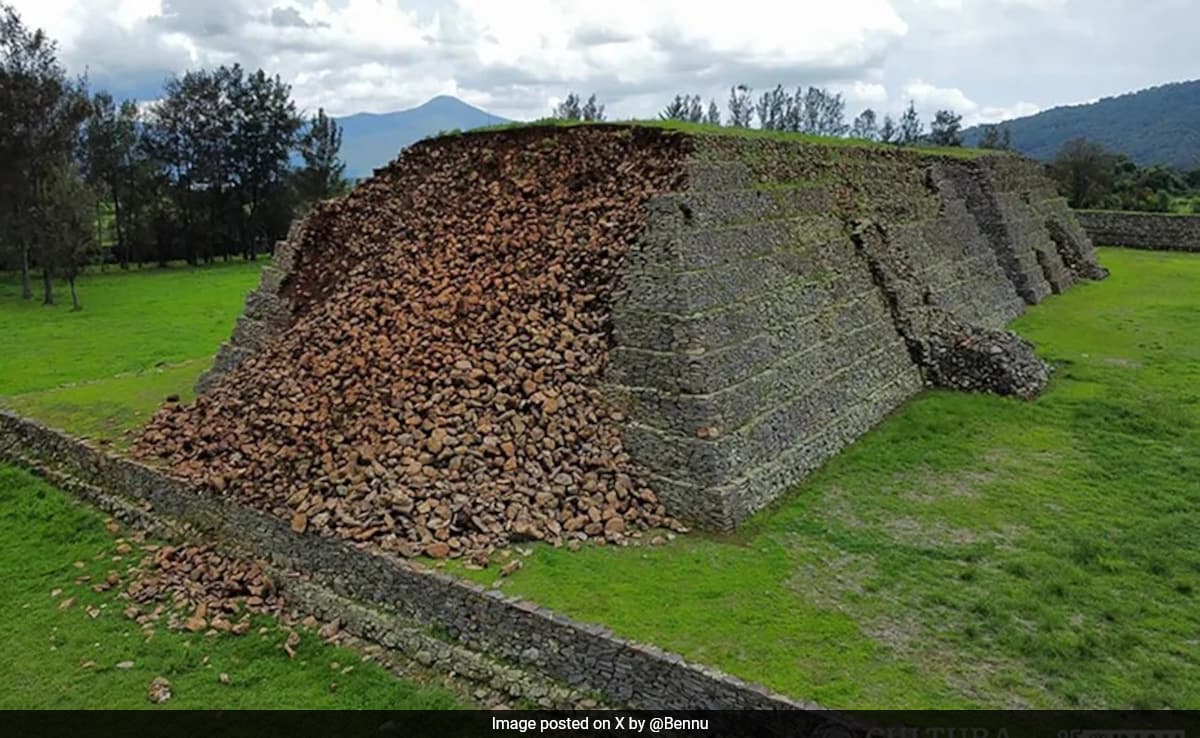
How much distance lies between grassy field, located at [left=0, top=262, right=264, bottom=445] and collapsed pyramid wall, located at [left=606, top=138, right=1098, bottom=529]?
1027 centimetres

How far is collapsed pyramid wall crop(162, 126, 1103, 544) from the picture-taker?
11195 millimetres

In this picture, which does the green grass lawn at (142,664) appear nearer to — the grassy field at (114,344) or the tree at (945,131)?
the grassy field at (114,344)

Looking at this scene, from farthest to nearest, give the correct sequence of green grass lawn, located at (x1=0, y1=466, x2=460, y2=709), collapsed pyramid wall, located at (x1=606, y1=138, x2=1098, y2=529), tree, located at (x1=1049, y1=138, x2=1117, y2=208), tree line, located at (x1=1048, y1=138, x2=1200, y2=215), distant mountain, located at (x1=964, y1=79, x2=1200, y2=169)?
distant mountain, located at (x1=964, y1=79, x2=1200, y2=169) → tree, located at (x1=1049, y1=138, x2=1117, y2=208) → tree line, located at (x1=1048, y1=138, x2=1200, y2=215) → collapsed pyramid wall, located at (x1=606, y1=138, x2=1098, y2=529) → green grass lawn, located at (x1=0, y1=466, x2=460, y2=709)

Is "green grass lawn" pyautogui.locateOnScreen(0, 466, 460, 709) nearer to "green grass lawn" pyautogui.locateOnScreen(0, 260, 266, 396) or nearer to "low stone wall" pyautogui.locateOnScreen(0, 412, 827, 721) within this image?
"low stone wall" pyautogui.locateOnScreen(0, 412, 827, 721)

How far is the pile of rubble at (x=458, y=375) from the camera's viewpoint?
36.1ft

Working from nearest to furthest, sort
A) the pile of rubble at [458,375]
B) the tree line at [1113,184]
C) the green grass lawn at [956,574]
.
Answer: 1. the green grass lawn at [956,574]
2. the pile of rubble at [458,375]
3. the tree line at [1113,184]

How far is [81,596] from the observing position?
1170 cm

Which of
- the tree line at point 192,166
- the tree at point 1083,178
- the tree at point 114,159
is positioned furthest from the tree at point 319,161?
the tree at point 1083,178

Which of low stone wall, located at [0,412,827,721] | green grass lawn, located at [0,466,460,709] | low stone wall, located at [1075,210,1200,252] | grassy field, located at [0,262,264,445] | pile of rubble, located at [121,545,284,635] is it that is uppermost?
low stone wall, located at [1075,210,1200,252]

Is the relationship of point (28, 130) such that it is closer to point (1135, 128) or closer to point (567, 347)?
point (567, 347)

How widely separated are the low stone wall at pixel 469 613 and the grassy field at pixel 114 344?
3.98 metres

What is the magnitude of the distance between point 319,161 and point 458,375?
1984 inches
